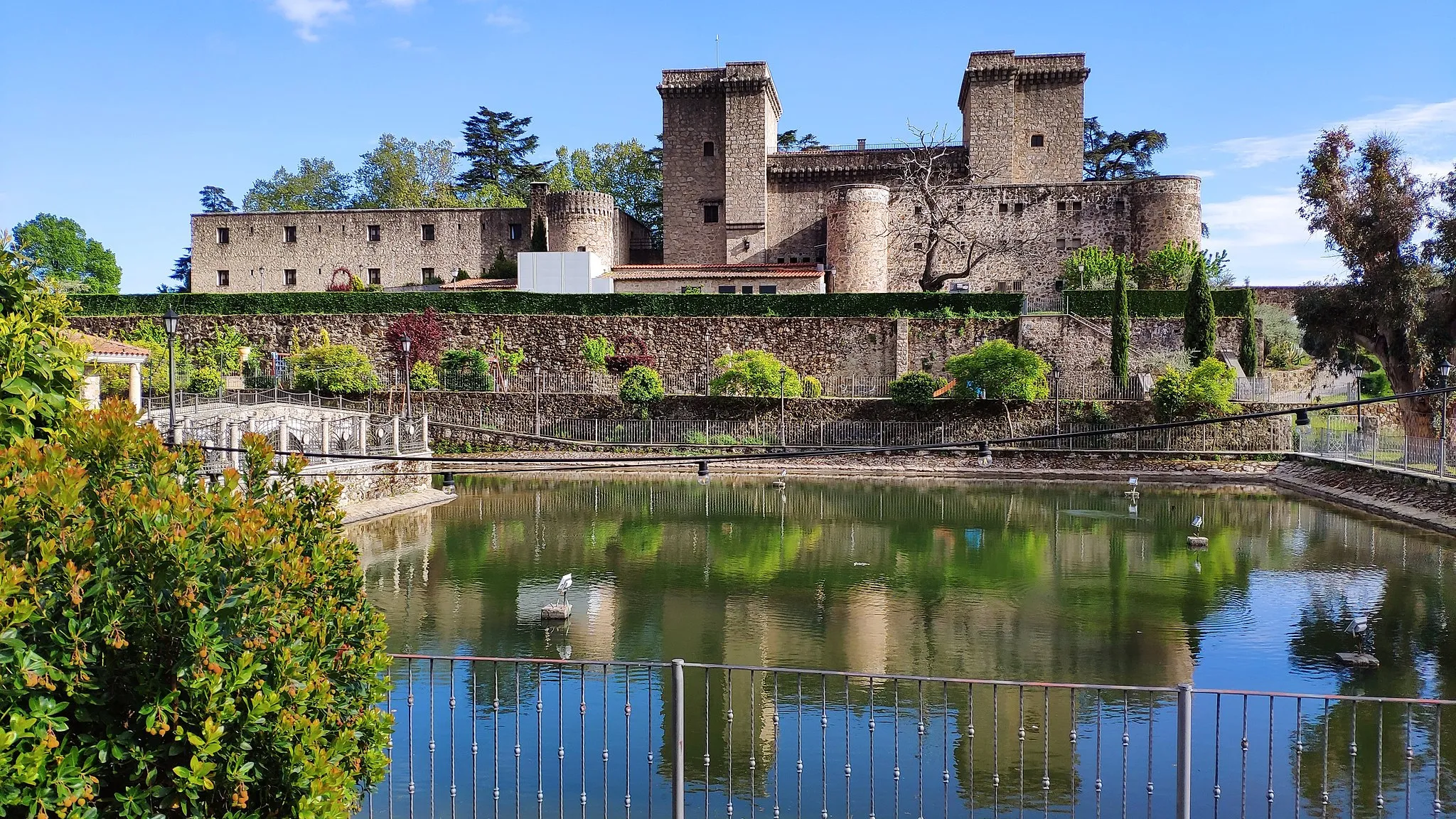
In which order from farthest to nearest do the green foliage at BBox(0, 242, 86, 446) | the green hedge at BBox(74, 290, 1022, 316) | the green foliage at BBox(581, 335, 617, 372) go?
the green hedge at BBox(74, 290, 1022, 316)
the green foliage at BBox(581, 335, 617, 372)
the green foliage at BBox(0, 242, 86, 446)

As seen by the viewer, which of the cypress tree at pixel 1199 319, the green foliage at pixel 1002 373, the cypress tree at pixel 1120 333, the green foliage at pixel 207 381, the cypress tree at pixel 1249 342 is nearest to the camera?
the green foliage at pixel 1002 373

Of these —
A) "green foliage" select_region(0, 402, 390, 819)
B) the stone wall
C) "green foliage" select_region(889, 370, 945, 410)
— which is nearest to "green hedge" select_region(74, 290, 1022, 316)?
the stone wall

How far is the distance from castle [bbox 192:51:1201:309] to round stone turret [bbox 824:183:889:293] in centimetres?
6

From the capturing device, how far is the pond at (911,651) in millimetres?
7828

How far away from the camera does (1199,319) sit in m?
32.4

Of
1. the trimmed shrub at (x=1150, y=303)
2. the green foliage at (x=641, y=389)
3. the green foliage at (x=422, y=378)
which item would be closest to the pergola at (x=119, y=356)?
the green foliage at (x=422, y=378)

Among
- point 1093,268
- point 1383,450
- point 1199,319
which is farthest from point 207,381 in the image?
point 1383,450

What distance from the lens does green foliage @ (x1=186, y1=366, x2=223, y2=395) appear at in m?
32.5

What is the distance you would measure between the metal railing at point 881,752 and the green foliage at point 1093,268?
29419 mm

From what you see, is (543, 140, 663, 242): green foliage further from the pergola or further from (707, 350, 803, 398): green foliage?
the pergola

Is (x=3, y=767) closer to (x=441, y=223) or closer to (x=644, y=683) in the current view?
(x=644, y=683)

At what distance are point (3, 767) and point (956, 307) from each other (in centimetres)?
3446

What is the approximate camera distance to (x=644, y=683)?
424 inches

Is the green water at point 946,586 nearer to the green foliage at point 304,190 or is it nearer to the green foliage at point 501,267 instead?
the green foliage at point 501,267
